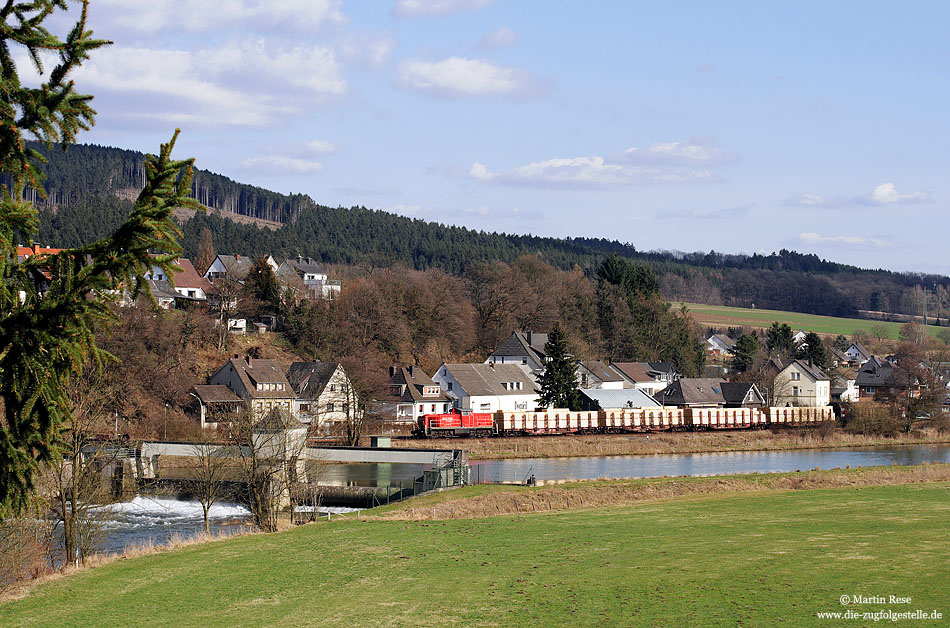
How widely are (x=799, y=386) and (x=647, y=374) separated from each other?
1842 centimetres

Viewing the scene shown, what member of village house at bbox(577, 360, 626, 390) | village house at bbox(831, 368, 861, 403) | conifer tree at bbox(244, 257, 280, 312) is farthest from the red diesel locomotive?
village house at bbox(831, 368, 861, 403)

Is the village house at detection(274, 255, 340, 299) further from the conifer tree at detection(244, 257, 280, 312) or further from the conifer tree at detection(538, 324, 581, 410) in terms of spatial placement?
the conifer tree at detection(538, 324, 581, 410)

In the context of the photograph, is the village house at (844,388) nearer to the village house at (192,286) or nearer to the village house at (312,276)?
the village house at (312,276)

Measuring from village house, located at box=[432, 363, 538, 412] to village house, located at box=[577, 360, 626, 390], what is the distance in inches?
337

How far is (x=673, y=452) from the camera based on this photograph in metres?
77.6

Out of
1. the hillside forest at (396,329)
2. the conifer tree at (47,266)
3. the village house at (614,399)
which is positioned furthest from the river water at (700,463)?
the conifer tree at (47,266)

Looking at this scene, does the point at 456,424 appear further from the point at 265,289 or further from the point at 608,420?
the point at 265,289

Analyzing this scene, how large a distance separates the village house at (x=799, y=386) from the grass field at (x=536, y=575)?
7865 centimetres

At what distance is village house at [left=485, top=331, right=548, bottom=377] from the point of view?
107375mm

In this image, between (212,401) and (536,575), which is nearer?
(536,575)

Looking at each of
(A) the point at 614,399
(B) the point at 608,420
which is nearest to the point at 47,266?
(B) the point at 608,420

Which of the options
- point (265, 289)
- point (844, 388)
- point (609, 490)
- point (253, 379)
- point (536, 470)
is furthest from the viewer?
point (844, 388)

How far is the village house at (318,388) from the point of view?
260ft

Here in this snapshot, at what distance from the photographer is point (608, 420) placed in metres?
86.9
